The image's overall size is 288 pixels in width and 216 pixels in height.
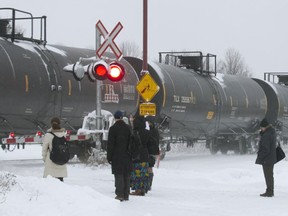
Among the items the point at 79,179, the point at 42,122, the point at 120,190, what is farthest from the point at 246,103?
the point at 120,190

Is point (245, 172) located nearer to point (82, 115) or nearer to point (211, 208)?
point (82, 115)

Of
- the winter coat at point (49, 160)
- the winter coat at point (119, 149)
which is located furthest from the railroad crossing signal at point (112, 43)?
the winter coat at point (49, 160)

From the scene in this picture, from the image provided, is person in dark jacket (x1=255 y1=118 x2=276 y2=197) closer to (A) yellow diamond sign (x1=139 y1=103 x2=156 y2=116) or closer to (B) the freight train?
(A) yellow diamond sign (x1=139 y1=103 x2=156 y2=116)

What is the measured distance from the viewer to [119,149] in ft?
33.7

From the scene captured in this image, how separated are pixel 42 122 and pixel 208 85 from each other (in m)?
10.4

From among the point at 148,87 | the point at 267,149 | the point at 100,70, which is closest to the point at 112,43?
the point at 148,87

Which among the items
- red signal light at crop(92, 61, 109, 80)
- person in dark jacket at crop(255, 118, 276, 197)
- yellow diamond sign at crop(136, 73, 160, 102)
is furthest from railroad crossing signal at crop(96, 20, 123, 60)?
person in dark jacket at crop(255, 118, 276, 197)

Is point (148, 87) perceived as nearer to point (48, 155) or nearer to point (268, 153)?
point (268, 153)

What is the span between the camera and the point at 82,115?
55.0ft

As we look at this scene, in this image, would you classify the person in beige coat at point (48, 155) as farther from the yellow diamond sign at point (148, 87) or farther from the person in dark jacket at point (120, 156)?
the yellow diamond sign at point (148, 87)

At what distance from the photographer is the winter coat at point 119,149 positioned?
1027 centimetres

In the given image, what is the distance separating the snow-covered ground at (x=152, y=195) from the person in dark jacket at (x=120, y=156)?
255 mm

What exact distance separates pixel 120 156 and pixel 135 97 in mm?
8612

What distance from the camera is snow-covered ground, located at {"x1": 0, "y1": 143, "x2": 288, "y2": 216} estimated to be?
310 inches
